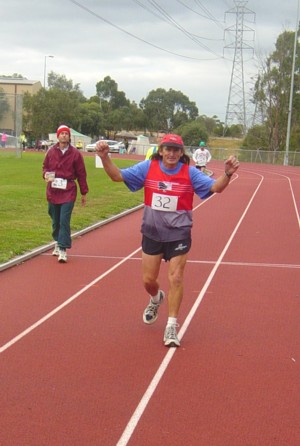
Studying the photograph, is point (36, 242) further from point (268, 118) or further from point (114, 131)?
point (114, 131)

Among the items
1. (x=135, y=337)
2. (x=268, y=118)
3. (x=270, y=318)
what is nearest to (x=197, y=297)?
(x=270, y=318)

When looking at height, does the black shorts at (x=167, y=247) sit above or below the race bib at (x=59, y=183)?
below

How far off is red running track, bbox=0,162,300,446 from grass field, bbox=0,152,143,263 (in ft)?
2.62

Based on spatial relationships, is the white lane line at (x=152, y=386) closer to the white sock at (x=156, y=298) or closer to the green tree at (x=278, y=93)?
the white sock at (x=156, y=298)

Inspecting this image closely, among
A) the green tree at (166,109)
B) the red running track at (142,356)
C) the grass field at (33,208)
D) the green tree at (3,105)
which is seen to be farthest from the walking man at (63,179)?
the green tree at (166,109)

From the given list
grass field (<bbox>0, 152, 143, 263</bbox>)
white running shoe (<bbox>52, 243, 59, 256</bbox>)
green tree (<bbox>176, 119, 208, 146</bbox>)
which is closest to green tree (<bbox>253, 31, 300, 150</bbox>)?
green tree (<bbox>176, 119, 208, 146</bbox>)

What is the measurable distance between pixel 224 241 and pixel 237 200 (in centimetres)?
897

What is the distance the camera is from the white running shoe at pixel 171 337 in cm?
639

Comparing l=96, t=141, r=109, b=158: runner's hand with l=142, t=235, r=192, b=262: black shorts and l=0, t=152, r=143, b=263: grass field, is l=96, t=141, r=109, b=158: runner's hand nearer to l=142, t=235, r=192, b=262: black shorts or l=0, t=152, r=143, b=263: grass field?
l=142, t=235, r=192, b=262: black shorts

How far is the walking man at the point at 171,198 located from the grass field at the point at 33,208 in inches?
161

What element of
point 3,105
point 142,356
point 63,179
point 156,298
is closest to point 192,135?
point 3,105

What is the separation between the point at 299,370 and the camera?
5836 millimetres

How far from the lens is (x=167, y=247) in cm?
659

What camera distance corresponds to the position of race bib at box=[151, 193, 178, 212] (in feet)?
21.1
